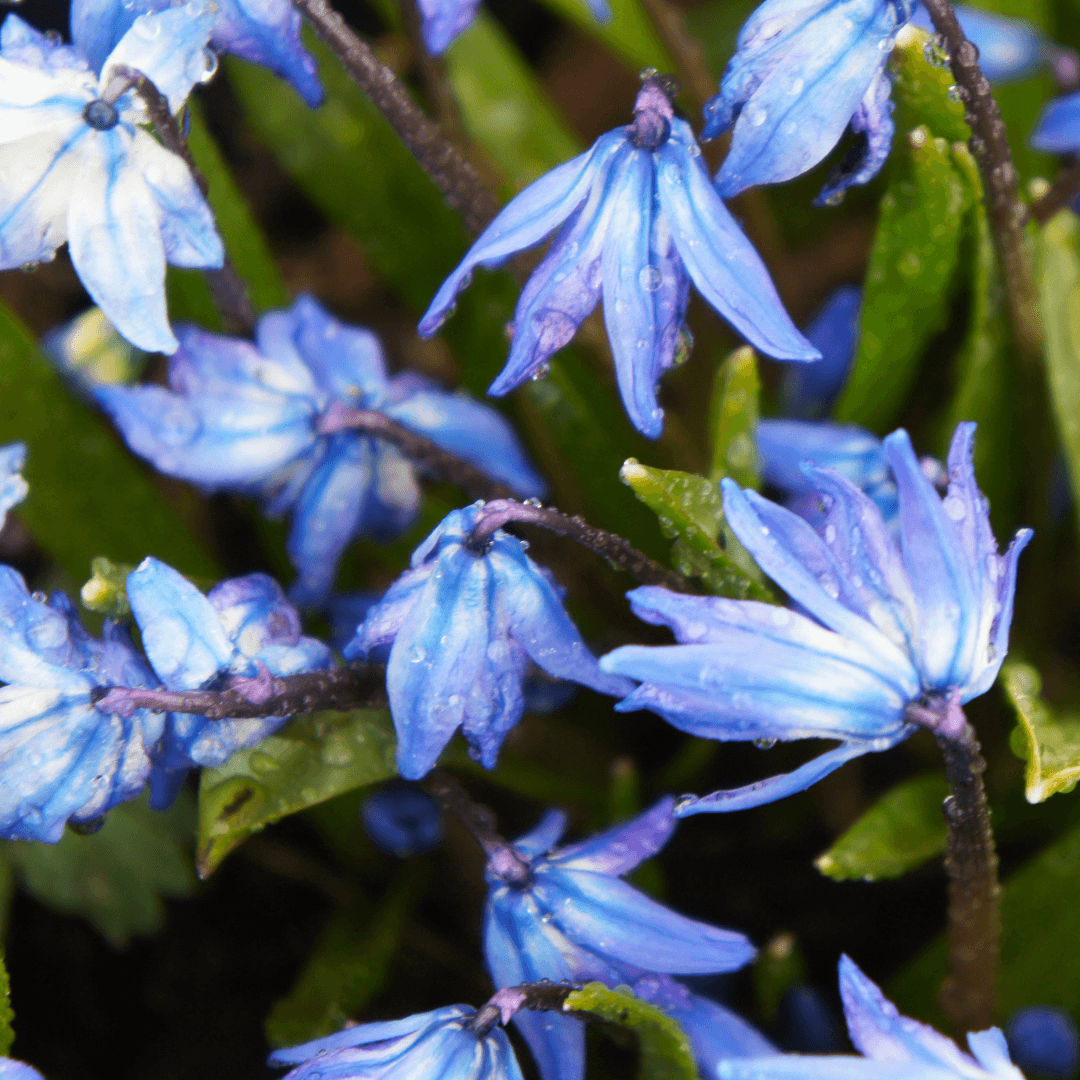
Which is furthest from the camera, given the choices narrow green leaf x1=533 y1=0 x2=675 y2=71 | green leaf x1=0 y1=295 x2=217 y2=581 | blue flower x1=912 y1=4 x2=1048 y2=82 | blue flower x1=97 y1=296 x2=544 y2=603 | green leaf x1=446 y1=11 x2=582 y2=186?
green leaf x1=446 y1=11 x2=582 y2=186

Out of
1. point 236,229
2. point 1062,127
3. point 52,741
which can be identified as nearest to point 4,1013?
point 52,741

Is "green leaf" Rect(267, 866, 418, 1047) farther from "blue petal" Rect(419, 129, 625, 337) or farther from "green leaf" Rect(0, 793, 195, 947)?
"blue petal" Rect(419, 129, 625, 337)

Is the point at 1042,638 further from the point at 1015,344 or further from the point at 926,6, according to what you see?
the point at 926,6

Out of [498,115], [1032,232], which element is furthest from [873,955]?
[498,115]

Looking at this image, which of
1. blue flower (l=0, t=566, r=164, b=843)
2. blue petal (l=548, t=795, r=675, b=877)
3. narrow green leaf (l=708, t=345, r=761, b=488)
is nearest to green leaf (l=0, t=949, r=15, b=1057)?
blue flower (l=0, t=566, r=164, b=843)

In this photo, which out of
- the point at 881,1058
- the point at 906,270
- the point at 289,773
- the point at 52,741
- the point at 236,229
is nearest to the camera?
the point at 881,1058

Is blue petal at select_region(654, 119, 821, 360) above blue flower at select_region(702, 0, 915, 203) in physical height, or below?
below

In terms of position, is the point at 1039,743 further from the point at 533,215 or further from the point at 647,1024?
the point at 533,215
